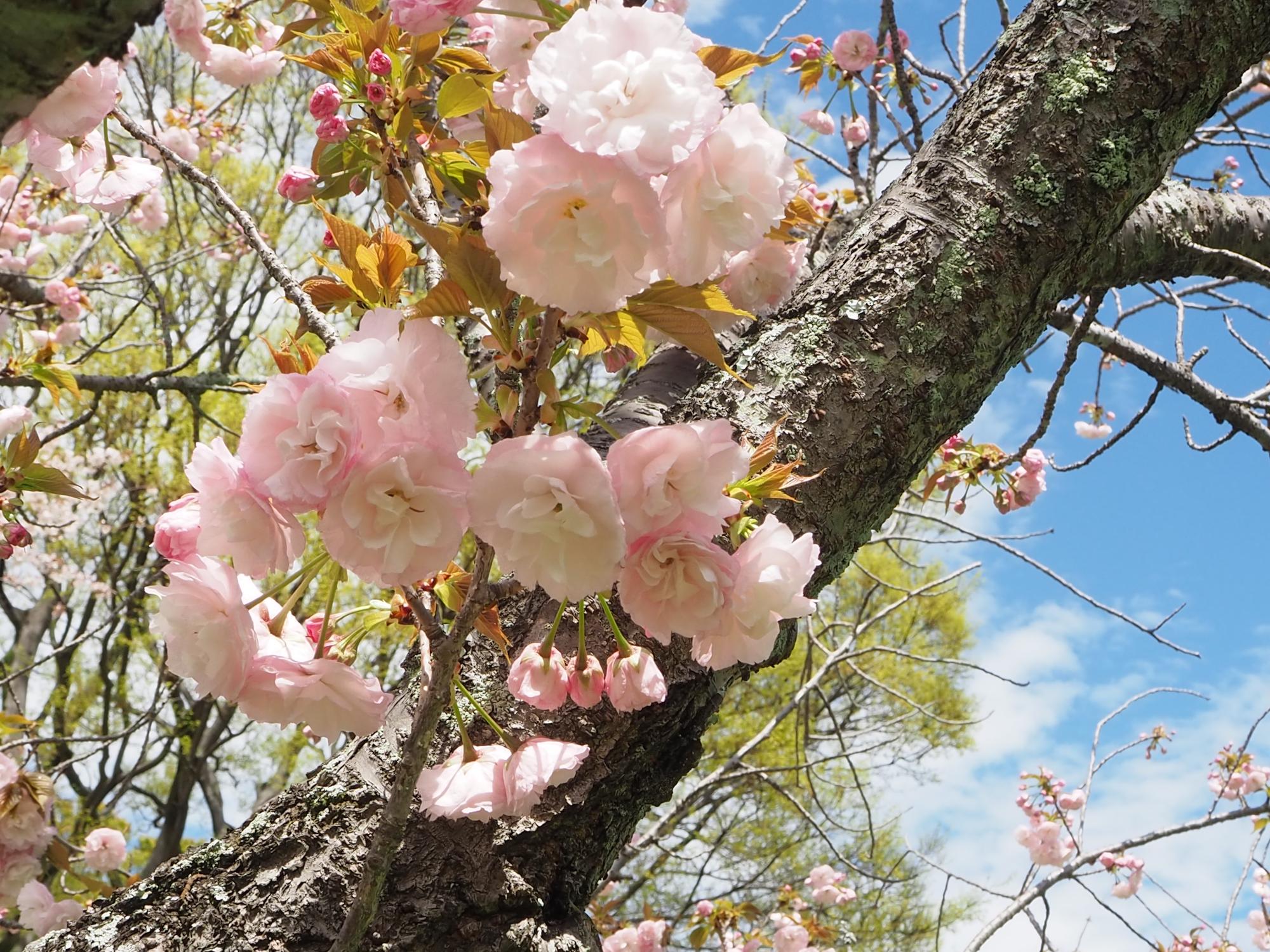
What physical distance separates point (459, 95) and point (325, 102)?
0.15 metres

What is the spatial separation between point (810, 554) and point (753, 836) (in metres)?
7.68

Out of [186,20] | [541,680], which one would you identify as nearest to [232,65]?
[186,20]

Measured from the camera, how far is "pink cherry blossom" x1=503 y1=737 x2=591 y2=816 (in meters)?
0.68

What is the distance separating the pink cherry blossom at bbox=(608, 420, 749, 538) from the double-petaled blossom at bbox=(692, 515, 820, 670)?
6cm

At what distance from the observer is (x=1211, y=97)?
3.64 feet

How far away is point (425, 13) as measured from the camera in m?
0.64

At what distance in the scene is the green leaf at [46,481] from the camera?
3.86ft

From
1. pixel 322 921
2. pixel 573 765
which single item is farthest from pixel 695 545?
pixel 322 921

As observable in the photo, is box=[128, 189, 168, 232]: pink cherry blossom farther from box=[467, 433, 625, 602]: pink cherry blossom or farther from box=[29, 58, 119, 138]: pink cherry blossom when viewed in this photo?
box=[467, 433, 625, 602]: pink cherry blossom

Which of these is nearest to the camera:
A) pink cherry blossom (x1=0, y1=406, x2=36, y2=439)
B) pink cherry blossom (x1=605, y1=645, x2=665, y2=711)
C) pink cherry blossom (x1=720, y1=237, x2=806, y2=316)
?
pink cherry blossom (x1=605, y1=645, x2=665, y2=711)

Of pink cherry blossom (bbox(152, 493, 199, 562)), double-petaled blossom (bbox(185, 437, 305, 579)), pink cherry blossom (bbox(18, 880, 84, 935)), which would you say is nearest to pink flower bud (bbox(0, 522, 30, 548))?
pink cherry blossom (bbox(18, 880, 84, 935))

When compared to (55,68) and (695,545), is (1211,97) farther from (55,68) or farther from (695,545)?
(55,68)

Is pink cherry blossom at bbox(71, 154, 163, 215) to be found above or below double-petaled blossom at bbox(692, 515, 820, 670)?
above

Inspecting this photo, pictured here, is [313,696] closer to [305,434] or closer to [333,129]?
[305,434]
